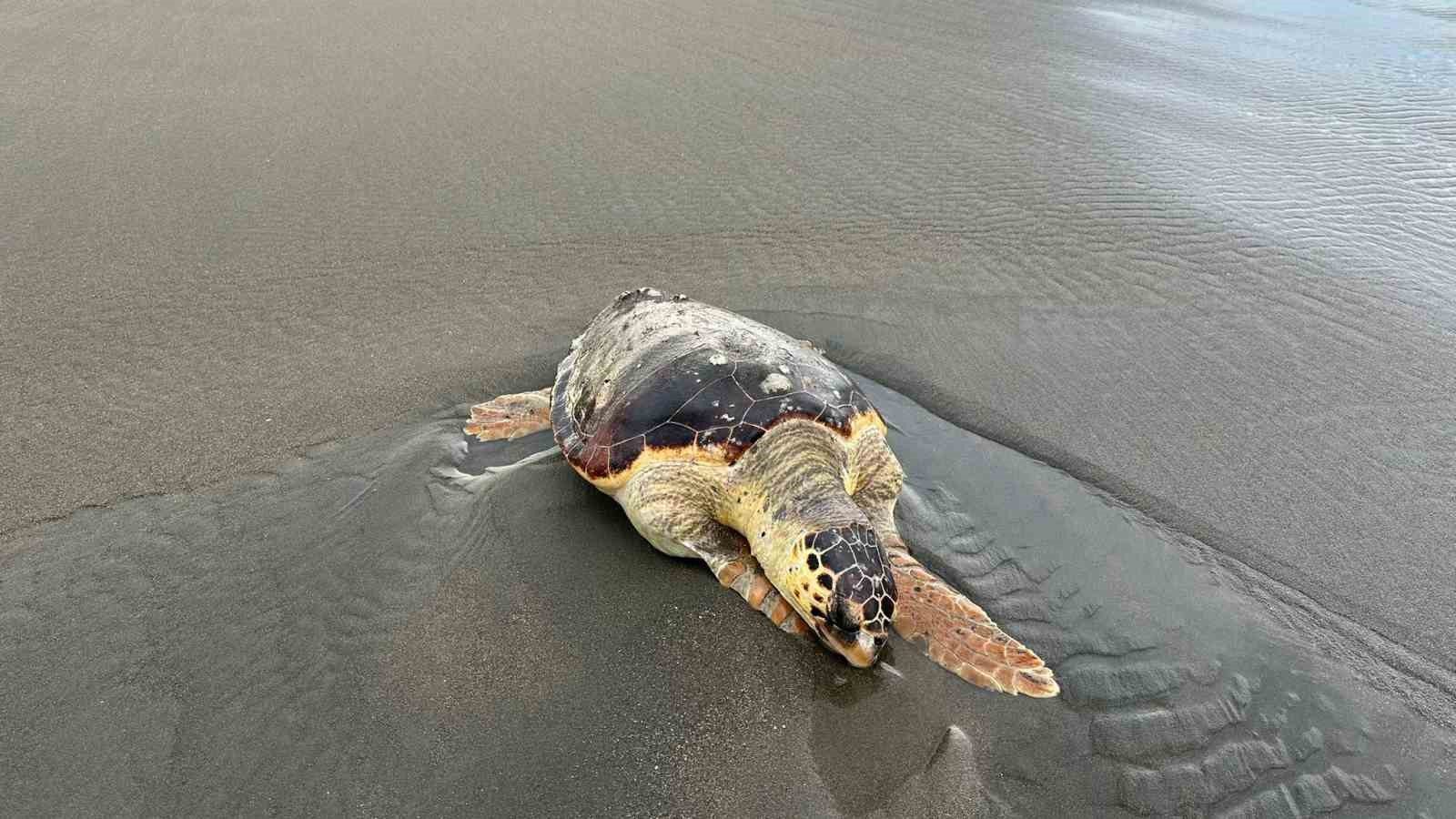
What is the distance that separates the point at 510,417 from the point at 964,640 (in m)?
2.82

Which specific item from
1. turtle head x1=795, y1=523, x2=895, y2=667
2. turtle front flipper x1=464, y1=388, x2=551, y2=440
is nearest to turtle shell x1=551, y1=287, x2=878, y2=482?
turtle front flipper x1=464, y1=388, x2=551, y2=440

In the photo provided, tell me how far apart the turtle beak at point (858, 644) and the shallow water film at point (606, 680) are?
0.30ft

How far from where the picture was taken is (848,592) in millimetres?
2961

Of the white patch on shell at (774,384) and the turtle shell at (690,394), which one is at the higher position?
the white patch on shell at (774,384)

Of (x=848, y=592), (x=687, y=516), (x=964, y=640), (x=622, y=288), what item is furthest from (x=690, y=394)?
(x=622, y=288)

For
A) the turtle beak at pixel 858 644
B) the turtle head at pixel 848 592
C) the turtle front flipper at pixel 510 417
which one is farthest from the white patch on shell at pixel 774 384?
the turtle front flipper at pixel 510 417

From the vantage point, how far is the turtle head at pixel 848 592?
2955mm

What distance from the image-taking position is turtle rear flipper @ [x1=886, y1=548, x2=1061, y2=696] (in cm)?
Answer: 306

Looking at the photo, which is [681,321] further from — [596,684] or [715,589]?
[596,684]

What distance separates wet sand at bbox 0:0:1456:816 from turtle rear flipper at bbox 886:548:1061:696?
16cm

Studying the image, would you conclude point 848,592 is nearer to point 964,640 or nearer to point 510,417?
point 964,640

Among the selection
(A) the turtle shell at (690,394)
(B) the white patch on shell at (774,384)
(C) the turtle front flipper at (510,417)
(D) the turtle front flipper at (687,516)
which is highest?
(B) the white patch on shell at (774,384)

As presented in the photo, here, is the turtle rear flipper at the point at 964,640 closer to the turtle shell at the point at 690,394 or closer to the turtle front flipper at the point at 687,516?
the turtle front flipper at the point at 687,516

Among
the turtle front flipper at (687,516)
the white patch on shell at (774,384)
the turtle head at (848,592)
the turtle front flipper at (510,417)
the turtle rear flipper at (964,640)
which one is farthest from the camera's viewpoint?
the turtle front flipper at (510,417)
